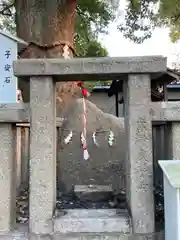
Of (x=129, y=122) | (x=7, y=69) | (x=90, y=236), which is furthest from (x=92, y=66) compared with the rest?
(x=7, y=69)

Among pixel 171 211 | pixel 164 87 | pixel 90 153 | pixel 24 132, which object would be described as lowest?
pixel 171 211

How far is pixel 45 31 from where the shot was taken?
509 cm

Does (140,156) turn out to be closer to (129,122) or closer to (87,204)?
(129,122)

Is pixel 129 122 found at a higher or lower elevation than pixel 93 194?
higher

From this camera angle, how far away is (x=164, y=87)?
734 centimetres

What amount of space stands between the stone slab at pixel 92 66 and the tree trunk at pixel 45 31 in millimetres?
2410

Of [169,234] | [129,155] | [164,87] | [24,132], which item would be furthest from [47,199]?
[164,87]

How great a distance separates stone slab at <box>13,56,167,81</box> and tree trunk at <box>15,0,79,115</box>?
241cm

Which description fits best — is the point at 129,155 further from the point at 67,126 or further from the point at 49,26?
the point at 49,26

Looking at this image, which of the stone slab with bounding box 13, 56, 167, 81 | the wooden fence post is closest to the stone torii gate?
the stone slab with bounding box 13, 56, 167, 81

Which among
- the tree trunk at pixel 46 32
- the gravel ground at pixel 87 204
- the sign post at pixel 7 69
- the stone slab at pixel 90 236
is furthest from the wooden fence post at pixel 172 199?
the tree trunk at pixel 46 32

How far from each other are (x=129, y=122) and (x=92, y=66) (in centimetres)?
52

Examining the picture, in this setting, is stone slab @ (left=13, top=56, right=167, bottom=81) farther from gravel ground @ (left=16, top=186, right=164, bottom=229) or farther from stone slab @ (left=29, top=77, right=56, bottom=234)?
gravel ground @ (left=16, top=186, right=164, bottom=229)

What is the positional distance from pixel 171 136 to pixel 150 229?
0.73 m
